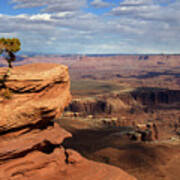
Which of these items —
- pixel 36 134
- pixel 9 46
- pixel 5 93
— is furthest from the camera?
pixel 36 134

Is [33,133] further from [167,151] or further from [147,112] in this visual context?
[147,112]

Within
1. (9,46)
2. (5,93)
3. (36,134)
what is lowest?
(36,134)

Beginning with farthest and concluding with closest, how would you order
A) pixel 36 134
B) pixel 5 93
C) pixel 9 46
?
1. pixel 36 134
2. pixel 9 46
3. pixel 5 93

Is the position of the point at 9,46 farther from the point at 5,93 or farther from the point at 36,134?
the point at 36,134

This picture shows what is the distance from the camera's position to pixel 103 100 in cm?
10356

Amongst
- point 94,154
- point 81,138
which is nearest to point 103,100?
point 81,138

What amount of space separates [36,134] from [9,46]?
9055mm

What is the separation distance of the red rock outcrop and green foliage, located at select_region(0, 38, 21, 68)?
183 cm

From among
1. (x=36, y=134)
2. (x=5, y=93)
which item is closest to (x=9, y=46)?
(x=5, y=93)

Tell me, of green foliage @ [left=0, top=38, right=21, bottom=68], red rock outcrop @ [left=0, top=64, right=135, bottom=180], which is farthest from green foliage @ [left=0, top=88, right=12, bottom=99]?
green foliage @ [left=0, top=38, right=21, bottom=68]

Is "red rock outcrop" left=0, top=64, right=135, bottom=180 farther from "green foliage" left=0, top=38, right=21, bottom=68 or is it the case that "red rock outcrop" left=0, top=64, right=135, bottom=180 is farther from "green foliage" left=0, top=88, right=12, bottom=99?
"green foliage" left=0, top=38, right=21, bottom=68

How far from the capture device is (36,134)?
73.6 feet

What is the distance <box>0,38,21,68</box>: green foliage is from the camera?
2181 centimetres

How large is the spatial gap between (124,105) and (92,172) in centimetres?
8639
